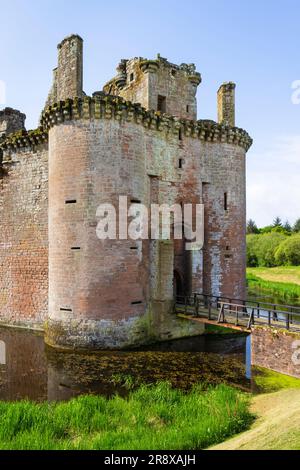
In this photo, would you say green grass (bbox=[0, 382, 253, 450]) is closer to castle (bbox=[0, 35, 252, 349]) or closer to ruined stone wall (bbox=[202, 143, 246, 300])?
castle (bbox=[0, 35, 252, 349])

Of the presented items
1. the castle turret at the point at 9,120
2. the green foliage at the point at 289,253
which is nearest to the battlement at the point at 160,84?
the castle turret at the point at 9,120

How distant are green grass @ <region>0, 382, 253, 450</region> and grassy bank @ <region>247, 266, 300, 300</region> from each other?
23423 millimetres

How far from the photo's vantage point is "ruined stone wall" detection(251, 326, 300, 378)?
1049 centimetres

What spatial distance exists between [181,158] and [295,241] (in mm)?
35242

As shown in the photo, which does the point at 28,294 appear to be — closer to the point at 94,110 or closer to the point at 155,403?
the point at 94,110

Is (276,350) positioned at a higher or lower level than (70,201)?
lower

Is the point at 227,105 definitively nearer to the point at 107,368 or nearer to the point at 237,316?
the point at 237,316

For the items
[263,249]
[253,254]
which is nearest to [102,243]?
[263,249]

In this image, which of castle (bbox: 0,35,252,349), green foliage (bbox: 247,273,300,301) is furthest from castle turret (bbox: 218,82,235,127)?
green foliage (bbox: 247,273,300,301)

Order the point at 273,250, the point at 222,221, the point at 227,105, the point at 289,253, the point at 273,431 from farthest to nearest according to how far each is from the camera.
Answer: the point at 273,250 → the point at 289,253 → the point at 227,105 → the point at 222,221 → the point at 273,431

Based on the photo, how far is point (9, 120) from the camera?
63.3 feet

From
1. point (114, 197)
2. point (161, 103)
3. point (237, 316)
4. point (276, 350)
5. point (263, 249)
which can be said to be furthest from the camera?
point (263, 249)

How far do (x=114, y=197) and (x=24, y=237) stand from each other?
5.72m
